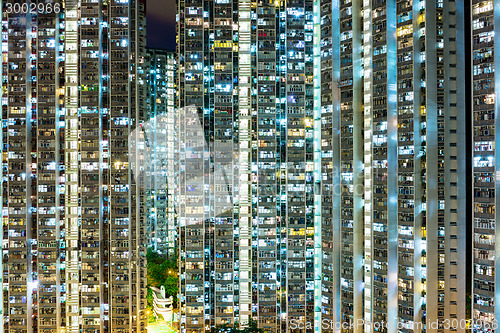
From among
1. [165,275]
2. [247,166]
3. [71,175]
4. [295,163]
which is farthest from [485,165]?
[165,275]

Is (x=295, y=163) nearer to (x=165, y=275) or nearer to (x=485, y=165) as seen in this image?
(x=485, y=165)

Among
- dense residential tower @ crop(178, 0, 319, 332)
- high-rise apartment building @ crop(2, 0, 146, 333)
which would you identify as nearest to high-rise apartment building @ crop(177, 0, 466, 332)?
dense residential tower @ crop(178, 0, 319, 332)

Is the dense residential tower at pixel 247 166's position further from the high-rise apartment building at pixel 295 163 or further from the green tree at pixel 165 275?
the green tree at pixel 165 275

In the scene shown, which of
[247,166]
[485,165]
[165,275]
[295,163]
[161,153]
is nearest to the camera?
[485,165]

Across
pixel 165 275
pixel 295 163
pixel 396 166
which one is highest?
pixel 295 163

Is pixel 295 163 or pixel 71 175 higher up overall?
pixel 295 163

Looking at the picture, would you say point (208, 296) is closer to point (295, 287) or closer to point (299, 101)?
point (295, 287)

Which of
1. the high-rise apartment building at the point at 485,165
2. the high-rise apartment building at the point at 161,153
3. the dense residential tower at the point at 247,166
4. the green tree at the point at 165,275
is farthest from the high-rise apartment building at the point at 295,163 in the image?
the high-rise apartment building at the point at 161,153
